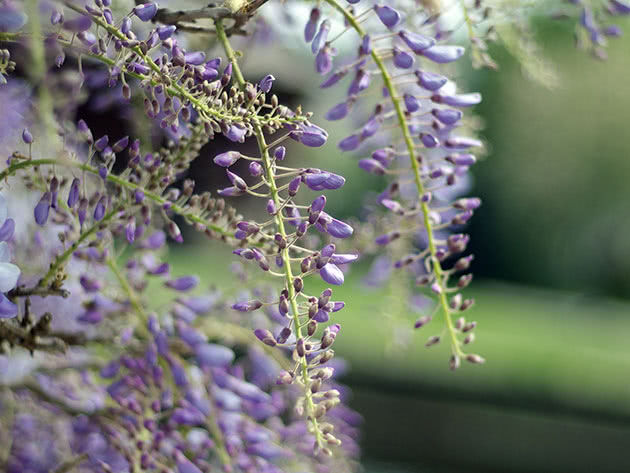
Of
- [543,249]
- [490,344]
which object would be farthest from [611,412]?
[543,249]

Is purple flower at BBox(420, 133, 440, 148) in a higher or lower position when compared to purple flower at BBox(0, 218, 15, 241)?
lower

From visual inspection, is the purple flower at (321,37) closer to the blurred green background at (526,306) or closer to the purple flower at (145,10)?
the purple flower at (145,10)

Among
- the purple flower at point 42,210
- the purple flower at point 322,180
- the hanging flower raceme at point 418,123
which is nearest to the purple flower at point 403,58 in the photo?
the hanging flower raceme at point 418,123

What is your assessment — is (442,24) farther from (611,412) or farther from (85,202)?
(611,412)

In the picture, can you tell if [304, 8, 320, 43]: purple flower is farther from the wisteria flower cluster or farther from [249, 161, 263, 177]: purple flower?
[249, 161, 263, 177]: purple flower

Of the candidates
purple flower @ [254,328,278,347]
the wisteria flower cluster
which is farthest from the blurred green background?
purple flower @ [254,328,278,347]

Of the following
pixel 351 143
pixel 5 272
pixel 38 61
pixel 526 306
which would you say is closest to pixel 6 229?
pixel 5 272
